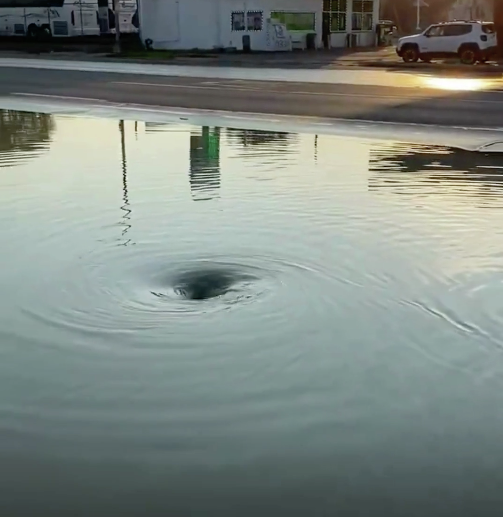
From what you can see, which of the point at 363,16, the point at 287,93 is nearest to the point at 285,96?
the point at 287,93

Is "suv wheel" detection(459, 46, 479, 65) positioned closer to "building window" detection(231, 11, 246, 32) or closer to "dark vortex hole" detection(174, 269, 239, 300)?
"building window" detection(231, 11, 246, 32)

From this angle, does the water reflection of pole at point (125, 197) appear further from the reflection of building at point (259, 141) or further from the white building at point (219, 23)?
the white building at point (219, 23)

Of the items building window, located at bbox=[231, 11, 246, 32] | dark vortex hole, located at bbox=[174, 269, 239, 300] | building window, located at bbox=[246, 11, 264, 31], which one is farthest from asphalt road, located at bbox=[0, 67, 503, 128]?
building window, located at bbox=[246, 11, 264, 31]

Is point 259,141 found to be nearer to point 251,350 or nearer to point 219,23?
point 251,350

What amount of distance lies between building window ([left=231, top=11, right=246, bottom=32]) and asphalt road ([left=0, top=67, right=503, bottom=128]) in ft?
65.6

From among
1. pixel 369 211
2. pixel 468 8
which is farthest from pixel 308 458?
pixel 468 8

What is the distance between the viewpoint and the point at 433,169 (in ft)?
36.8

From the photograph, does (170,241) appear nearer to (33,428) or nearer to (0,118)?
(33,428)

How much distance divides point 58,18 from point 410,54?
23.9 meters

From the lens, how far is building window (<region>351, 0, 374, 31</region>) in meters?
53.3

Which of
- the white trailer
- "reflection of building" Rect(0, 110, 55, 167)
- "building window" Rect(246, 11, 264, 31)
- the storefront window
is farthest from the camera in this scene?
the white trailer

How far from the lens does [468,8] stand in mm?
83625

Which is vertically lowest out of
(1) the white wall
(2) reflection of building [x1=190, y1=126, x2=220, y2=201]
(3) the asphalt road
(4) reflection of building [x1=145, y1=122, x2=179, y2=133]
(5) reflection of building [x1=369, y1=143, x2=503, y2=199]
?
(5) reflection of building [x1=369, y1=143, x2=503, y2=199]

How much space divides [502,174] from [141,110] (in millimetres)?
9127
